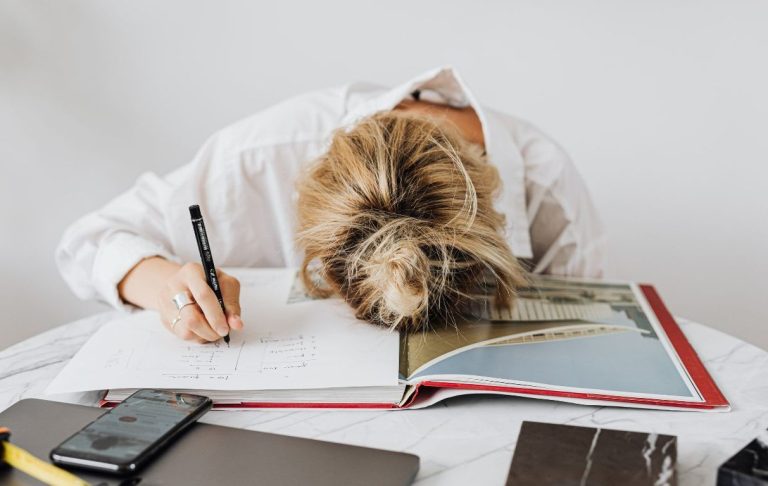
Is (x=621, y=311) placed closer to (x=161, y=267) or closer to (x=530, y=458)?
(x=530, y=458)

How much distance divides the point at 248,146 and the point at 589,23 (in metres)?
0.86

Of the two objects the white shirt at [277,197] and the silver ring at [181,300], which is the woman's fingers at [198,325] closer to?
the silver ring at [181,300]

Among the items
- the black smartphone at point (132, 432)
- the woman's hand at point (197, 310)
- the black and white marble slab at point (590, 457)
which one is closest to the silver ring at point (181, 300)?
the woman's hand at point (197, 310)

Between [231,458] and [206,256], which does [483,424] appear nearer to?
[231,458]

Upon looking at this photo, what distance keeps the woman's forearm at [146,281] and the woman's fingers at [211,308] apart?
0.36ft

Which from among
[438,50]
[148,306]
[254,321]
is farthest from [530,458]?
[438,50]

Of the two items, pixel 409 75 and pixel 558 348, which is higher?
pixel 409 75

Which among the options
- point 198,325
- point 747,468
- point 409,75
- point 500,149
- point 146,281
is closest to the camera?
point 747,468

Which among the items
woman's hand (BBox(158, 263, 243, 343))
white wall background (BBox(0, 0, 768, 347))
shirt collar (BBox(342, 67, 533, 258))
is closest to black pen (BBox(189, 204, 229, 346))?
woman's hand (BBox(158, 263, 243, 343))

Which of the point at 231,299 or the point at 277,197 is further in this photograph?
the point at 277,197

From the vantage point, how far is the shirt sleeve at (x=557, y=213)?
4.01ft

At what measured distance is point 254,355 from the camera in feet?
2.63

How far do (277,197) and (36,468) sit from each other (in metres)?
0.67

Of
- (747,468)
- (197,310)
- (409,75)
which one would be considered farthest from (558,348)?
(409,75)
